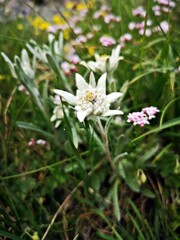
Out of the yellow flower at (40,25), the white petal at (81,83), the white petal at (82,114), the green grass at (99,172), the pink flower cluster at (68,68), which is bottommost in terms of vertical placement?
the green grass at (99,172)

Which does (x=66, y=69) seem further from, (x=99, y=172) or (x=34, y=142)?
(x=99, y=172)

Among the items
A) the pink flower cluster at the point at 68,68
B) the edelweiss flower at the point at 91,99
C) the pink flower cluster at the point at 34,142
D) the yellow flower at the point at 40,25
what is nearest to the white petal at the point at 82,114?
the edelweiss flower at the point at 91,99

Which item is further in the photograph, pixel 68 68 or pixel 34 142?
pixel 68 68

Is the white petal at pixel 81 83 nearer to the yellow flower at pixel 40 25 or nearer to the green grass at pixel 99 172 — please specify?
the green grass at pixel 99 172

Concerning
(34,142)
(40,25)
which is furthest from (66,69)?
(40,25)

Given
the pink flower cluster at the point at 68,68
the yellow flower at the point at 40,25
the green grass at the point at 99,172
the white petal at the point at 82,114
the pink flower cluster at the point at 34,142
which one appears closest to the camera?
the white petal at the point at 82,114

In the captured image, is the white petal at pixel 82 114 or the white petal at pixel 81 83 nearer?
the white petal at pixel 82 114

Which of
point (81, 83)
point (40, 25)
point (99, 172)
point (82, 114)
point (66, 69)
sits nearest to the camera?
point (82, 114)

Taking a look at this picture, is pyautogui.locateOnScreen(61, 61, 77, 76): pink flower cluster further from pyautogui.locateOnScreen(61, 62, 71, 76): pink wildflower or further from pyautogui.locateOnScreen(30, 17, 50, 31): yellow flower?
pyautogui.locateOnScreen(30, 17, 50, 31): yellow flower

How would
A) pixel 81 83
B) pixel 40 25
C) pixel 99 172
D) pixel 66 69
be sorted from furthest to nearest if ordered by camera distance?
pixel 40 25, pixel 66 69, pixel 99 172, pixel 81 83
